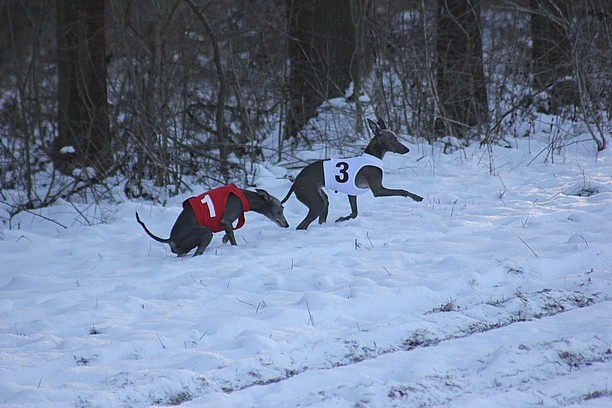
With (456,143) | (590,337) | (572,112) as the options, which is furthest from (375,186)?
(572,112)

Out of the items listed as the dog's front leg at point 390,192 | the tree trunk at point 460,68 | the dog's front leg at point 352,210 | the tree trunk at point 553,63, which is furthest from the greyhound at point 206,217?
the tree trunk at point 553,63

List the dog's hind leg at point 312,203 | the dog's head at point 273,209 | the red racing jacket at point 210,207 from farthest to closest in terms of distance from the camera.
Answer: the dog's hind leg at point 312,203, the dog's head at point 273,209, the red racing jacket at point 210,207

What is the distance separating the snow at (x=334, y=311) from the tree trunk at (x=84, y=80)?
323 centimetres

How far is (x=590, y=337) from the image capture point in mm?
4730

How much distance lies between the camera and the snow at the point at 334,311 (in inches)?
166

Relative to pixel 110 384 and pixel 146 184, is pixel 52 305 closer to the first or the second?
pixel 110 384

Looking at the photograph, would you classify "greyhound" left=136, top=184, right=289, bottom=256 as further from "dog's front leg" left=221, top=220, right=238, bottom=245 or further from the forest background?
the forest background

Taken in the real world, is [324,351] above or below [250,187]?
below

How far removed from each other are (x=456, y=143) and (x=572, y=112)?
3.06 meters

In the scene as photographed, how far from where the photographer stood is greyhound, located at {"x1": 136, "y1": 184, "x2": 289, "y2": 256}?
7.96 m

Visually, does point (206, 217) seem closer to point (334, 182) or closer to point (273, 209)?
point (273, 209)

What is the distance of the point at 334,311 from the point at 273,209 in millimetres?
3460

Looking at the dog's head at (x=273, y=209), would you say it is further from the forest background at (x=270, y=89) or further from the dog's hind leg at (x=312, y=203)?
the forest background at (x=270, y=89)

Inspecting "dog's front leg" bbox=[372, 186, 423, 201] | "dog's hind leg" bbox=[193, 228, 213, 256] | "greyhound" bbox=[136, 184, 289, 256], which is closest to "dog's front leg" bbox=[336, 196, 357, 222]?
"dog's front leg" bbox=[372, 186, 423, 201]
